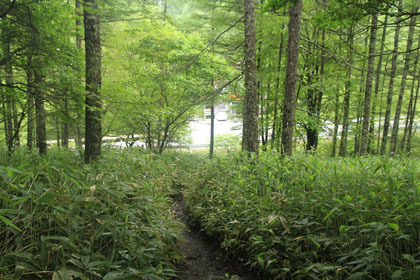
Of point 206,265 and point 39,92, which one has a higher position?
point 39,92

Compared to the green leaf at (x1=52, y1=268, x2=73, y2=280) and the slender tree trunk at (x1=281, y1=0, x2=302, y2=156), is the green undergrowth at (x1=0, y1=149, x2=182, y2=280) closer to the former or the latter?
the green leaf at (x1=52, y1=268, x2=73, y2=280)

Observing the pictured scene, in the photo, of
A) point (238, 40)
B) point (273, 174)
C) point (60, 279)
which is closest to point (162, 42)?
point (238, 40)

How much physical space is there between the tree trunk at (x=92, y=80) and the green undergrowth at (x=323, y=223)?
281 cm

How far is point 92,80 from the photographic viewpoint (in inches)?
182

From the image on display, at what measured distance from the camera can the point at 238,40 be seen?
10492mm

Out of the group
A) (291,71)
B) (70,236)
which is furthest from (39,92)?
(291,71)

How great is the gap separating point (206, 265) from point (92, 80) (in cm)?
411

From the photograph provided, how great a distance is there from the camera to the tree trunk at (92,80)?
175 inches

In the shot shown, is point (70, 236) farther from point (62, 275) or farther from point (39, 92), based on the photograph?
point (39, 92)

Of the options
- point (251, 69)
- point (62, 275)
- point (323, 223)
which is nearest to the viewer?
point (62, 275)

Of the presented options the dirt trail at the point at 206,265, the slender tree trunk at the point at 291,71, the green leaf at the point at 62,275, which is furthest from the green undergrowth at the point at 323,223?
the green leaf at the point at 62,275

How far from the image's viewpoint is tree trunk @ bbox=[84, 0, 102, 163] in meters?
4.45

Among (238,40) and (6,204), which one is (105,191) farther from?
(238,40)

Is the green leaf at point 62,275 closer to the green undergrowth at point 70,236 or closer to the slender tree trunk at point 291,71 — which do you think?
the green undergrowth at point 70,236
